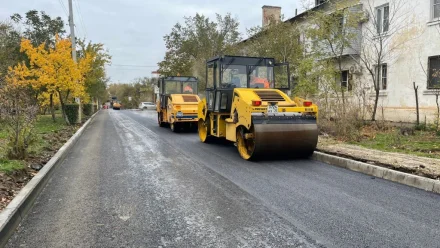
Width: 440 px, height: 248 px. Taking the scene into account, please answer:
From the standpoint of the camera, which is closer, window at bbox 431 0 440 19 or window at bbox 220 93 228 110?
window at bbox 220 93 228 110

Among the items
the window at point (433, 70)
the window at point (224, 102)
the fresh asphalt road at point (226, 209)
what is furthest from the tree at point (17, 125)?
the window at point (433, 70)

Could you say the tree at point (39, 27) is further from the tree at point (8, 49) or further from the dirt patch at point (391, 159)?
the dirt patch at point (391, 159)

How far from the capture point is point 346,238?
3.93 meters

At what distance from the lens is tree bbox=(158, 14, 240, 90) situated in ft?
117

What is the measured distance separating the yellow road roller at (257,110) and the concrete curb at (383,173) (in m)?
0.54

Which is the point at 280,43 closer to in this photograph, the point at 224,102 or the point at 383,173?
the point at 224,102

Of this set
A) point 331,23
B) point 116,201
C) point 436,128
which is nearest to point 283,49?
point 331,23

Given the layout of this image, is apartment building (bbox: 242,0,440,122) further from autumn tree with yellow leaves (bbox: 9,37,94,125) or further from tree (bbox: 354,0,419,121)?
autumn tree with yellow leaves (bbox: 9,37,94,125)

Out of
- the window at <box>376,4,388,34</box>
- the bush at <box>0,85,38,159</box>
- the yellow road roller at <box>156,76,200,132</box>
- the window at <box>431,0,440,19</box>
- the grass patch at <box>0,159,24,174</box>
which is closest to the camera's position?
the grass patch at <box>0,159,24,174</box>

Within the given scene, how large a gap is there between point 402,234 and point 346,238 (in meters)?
0.69

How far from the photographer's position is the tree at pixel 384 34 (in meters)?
16.4

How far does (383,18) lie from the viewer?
17906 mm

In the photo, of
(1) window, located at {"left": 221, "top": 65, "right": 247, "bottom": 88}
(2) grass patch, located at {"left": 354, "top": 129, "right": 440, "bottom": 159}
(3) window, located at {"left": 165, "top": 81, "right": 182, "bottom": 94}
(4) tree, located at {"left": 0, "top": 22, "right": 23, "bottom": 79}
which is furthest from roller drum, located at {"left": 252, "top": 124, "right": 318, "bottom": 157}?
(4) tree, located at {"left": 0, "top": 22, "right": 23, "bottom": 79}

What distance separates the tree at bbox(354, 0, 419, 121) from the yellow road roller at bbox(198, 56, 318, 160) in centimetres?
804
